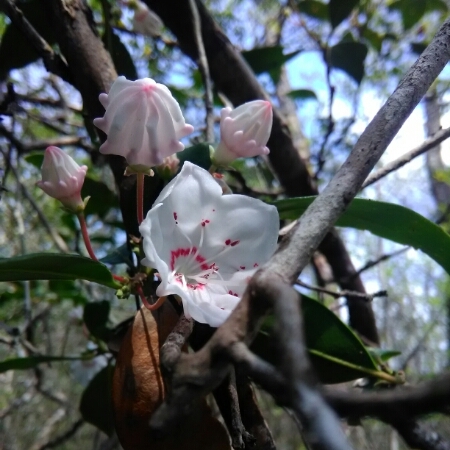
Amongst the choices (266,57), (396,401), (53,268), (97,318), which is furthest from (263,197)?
(396,401)

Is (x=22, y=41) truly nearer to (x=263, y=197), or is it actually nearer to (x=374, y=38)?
(x=263, y=197)

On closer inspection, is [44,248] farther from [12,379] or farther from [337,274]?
[337,274]

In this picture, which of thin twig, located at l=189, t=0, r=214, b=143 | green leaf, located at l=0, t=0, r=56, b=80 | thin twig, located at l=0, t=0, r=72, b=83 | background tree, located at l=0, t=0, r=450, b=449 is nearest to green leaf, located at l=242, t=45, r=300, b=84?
background tree, located at l=0, t=0, r=450, b=449

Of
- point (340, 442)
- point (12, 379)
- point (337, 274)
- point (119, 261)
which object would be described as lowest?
point (340, 442)

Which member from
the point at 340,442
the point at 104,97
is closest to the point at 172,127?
the point at 104,97

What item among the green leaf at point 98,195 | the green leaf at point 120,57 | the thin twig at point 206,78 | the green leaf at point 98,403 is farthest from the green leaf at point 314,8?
the green leaf at point 98,403
